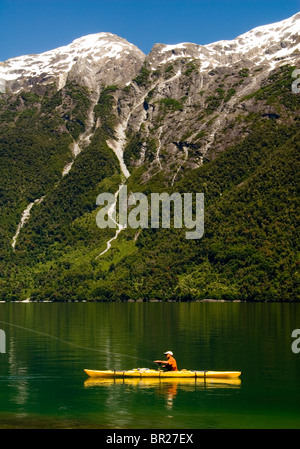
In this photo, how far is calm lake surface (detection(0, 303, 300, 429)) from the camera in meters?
50.3

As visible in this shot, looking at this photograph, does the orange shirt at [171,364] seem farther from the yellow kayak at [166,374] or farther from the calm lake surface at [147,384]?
the calm lake surface at [147,384]

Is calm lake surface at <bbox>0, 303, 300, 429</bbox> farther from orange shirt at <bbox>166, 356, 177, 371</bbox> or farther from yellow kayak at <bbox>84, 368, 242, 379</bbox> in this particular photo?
orange shirt at <bbox>166, 356, 177, 371</bbox>

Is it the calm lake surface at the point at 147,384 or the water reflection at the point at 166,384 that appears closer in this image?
the calm lake surface at the point at 147,384

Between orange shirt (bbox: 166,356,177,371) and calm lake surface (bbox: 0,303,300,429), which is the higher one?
orange shirt (bbox: 166,356,177,371)

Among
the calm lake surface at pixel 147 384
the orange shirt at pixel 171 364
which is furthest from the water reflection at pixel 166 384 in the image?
the orange shirt at pixel 171 364

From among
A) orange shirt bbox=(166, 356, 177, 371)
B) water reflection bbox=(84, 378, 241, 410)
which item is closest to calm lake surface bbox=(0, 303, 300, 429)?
water reflection bbox=(84, 378, 241, 410)

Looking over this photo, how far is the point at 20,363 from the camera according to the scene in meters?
77.9

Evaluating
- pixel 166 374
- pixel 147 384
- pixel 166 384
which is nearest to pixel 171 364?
pixel 166 374

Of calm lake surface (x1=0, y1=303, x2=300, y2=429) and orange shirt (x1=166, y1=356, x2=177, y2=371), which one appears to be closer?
calm lake surface (x1=0, y1=303, x2=300, y2=429)

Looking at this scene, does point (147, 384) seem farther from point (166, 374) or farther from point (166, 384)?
point (166, 374)

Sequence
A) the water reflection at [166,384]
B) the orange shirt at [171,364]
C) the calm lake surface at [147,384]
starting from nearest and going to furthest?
the calm lake surface at [147,384] → the water reflection at [166,384] → the orange shirt at [171,364]

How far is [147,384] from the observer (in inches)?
2539

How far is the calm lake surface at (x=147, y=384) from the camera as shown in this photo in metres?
50.3
